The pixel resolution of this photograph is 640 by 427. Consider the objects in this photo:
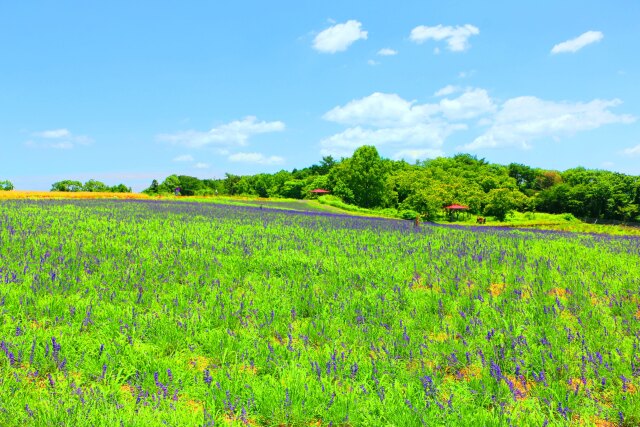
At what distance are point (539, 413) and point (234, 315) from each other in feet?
11.1

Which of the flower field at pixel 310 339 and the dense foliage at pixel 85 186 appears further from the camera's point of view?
the dense foliage at pixel 85 186

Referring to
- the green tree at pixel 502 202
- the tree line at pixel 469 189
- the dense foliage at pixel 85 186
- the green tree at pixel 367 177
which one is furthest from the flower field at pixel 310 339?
the dense foliage at pixel 85 186

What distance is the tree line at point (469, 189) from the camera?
5797 centimetres

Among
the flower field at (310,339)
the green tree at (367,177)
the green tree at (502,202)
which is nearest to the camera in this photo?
the flower field at (310,339)

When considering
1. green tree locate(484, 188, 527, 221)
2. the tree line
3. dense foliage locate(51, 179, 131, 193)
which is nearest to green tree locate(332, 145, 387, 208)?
the tree line

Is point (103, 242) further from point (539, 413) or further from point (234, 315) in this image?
point (539, 413)

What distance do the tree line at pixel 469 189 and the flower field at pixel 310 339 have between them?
42.6 meters

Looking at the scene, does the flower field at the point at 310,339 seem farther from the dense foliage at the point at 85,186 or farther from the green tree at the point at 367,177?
the dense foliage at the point at 85,186

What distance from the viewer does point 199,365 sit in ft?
12.3

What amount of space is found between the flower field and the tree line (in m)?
42.6

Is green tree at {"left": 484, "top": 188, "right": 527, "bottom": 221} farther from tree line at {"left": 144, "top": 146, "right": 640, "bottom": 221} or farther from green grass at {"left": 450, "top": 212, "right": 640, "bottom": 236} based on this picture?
green grass at {"left": 450, "top": 212, "right": 640, "bottom": 236}

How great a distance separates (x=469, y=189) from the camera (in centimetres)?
6475

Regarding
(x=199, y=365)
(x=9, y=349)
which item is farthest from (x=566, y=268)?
(x=9, y=349)

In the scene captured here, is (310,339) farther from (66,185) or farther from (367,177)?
(66,185)
